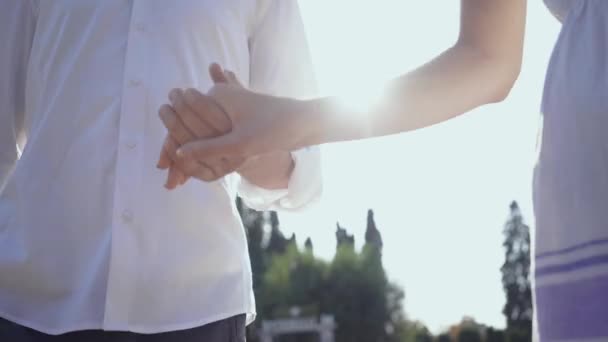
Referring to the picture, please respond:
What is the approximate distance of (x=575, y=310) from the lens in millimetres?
1384

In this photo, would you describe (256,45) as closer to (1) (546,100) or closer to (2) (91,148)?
(2) (91,148)

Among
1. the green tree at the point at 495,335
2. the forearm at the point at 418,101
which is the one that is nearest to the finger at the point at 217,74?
the forearm at the point at 418,101

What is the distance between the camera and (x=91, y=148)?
2246 millimetres

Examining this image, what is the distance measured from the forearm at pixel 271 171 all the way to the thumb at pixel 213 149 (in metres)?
0.45

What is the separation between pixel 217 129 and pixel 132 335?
1.96ft

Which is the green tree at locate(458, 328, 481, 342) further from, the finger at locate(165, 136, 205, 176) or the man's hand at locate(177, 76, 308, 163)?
the man's hand at locate(177, 76, 308, 163)

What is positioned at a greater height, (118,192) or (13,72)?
(13,72)

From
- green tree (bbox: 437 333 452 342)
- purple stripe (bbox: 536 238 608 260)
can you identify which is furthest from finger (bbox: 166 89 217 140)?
green tree (bbox: 437 333 452 342)

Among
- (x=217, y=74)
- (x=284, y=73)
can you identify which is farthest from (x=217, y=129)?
(x=284, y=73)

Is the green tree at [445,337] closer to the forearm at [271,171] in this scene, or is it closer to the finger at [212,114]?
the forearm at [271,171]

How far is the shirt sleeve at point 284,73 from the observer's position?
7.95 ft

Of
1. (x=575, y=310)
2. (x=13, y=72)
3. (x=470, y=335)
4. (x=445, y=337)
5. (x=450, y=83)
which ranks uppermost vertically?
(x=445, y=337)

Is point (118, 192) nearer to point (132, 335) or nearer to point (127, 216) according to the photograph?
point (127, 216)

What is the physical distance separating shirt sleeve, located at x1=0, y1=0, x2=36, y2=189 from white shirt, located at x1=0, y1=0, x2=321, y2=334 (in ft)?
0.18
